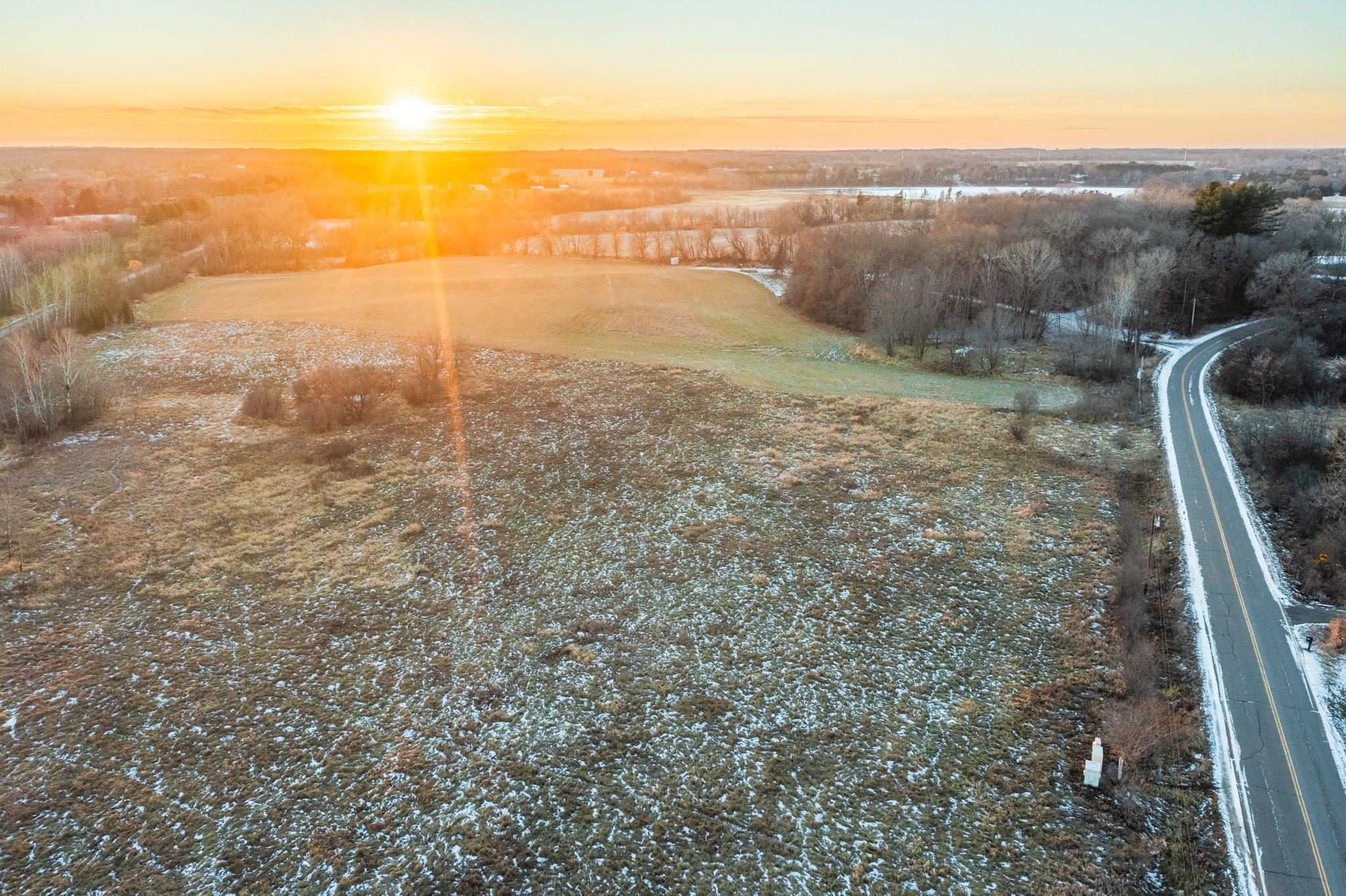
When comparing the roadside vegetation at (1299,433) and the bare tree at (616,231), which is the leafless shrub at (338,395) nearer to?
the roadside vegetation at (1299,433)

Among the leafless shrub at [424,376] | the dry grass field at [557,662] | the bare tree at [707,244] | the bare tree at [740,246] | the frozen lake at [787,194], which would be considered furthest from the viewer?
the frozen lake at [787,194]

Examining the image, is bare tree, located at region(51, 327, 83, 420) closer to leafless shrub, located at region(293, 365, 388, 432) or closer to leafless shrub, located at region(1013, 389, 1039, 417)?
leafless shrub, located at region(293, 365, 388, 432)

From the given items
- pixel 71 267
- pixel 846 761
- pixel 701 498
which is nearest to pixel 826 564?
pixel 701 498

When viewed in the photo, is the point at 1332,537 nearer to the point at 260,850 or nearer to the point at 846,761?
the point at 846,761

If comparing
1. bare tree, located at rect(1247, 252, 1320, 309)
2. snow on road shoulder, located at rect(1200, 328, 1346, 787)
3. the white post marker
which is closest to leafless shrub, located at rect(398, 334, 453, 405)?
the white post marker

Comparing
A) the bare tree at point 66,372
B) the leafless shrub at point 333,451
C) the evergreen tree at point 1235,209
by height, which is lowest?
the leafless shrub at point 333,451

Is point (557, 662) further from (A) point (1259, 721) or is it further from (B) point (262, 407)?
(B) point (262, 407)

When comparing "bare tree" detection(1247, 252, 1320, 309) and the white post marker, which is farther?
"bare tree" detection(1247, 252, 1320, 309)

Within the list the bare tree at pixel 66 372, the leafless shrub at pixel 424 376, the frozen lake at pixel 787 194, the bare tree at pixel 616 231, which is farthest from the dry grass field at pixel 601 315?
the frozen lake at pixel 787 194
